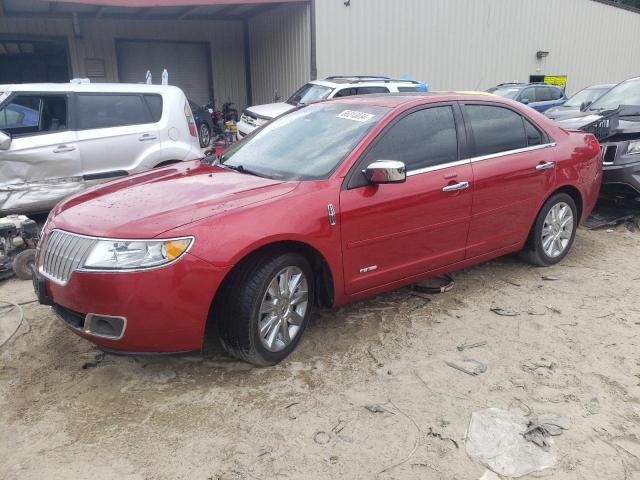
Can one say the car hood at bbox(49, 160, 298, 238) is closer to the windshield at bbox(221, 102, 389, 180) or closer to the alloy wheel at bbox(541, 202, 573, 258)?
the windshield at bbox(221, 102, 389, 180)

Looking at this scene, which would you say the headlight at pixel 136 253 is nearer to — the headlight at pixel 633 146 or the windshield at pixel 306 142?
the windshield at pixel 306 142

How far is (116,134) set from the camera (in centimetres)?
657

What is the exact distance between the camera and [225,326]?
311cm

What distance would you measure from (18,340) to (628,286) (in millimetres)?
4768

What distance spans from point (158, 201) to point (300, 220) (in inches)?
33.3

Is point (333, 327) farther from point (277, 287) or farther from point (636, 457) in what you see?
point (636, 457)

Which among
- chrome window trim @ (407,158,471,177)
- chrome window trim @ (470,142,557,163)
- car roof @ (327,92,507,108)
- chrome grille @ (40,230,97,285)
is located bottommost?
chrome grille @ (40,230,97,285)

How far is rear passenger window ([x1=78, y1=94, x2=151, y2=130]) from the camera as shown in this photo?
21.3 feet

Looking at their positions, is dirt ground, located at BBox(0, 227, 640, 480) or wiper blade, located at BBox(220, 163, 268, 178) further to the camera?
wiper blade, located at BBox(220, 163, 268, 178)

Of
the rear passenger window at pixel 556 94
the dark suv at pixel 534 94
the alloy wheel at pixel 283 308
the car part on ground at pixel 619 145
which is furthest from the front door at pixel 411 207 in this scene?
the rear passenger window at pixel 556 94

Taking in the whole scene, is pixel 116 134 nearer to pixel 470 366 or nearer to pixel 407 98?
pixel 407 98

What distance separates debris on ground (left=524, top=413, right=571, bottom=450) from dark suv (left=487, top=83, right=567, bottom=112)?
12.3 m

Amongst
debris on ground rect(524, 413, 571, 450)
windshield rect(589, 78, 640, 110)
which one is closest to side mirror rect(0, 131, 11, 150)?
debris on ground rect(524, 413, 571, 450)

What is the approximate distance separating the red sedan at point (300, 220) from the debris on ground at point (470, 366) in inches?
28.7
